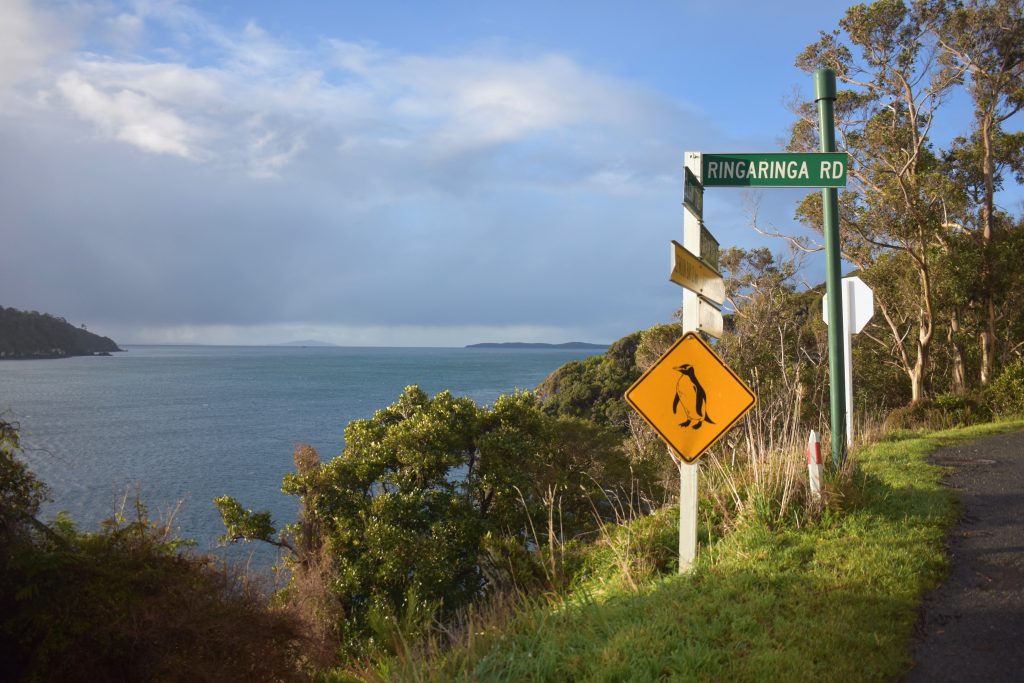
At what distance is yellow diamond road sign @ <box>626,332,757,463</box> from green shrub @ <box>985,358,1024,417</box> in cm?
1372

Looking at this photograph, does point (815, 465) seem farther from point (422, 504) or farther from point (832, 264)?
point (422, 504)

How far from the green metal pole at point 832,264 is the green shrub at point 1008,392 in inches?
434

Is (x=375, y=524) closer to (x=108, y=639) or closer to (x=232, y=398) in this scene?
(x=108, y=639)

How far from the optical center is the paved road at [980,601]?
4242 mm

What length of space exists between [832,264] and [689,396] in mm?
3033

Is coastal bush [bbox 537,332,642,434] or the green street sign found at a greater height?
the green street sign

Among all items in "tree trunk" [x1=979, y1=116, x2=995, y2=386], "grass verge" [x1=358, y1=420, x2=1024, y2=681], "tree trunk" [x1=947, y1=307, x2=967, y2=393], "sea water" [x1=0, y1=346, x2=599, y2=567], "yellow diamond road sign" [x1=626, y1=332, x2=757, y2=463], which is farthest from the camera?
"sea water" [x1=0, y1=346, x2=599, y2=567]

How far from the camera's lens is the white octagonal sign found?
10805 millimetres

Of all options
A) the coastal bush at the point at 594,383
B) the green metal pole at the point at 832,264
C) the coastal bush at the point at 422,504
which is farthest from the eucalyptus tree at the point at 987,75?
the coastal bush at the point at 594,383

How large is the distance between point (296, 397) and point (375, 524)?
73309 mm

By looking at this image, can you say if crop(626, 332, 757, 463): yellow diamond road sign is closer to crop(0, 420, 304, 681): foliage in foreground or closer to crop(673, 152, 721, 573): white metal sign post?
crop(673, 152, 721, 573): white metal sign post

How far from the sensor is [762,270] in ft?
100

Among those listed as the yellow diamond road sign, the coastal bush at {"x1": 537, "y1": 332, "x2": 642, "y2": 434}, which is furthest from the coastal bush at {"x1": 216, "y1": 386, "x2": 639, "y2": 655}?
the coastal bush at {"x1": 537, "y1": 332, "x2": 642, "y2": 434}

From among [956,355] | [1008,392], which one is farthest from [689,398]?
[956,355]
